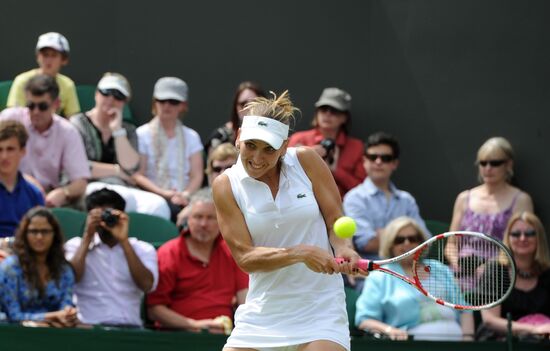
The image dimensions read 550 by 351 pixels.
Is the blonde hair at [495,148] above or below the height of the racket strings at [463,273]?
above

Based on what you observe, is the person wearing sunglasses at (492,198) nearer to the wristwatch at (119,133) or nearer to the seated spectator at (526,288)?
the seated spectator at (526,288)

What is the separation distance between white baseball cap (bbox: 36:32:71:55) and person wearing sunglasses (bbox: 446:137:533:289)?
3002 millimetres

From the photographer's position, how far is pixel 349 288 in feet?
25.9

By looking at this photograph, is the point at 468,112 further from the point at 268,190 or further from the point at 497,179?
the point at 268,190

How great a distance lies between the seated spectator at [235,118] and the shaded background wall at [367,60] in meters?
0.75

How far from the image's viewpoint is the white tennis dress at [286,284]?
5012mm

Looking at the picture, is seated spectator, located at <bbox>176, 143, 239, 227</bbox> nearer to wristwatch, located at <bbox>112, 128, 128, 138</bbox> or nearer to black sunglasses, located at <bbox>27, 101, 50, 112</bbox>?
wristwatch, located at <bbox>112, 128, 128, 138</bbox>

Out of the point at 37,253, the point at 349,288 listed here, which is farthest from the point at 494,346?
the point at 37,253

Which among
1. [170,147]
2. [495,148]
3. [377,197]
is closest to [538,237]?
[495,148]

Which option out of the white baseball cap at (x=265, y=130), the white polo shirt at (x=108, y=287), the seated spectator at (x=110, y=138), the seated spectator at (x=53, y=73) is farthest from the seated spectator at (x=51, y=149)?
the white baseball cap at (x=265, y=130)

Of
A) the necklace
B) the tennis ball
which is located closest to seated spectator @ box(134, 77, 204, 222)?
the necklace

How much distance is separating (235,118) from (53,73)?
1.36 metres

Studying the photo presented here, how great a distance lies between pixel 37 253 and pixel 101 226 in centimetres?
46

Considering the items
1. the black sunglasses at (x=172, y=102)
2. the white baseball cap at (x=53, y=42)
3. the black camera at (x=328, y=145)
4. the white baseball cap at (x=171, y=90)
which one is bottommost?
the black camera at (x=328, y=145)
